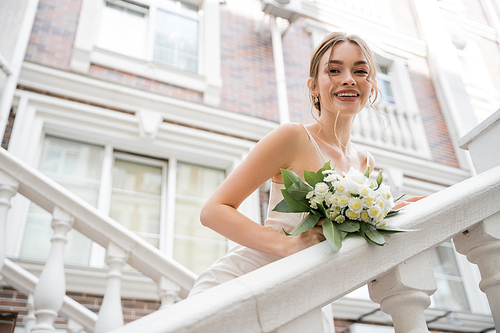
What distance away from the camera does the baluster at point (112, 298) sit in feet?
6.45

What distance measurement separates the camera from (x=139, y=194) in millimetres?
4672

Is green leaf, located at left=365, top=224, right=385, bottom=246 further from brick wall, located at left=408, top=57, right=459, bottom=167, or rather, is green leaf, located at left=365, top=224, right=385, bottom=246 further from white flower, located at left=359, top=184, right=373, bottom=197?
brick wall, located at left=408, top=57, right=459, bottom=167

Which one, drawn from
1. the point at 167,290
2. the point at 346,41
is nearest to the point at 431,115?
the point at 167,290

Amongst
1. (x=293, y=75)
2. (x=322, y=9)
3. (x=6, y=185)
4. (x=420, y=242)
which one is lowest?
(x=420, y=242)

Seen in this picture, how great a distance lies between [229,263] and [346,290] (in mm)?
468

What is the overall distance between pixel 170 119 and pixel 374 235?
4258 mm

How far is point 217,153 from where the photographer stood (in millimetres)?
5113

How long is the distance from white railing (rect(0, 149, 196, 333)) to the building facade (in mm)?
782

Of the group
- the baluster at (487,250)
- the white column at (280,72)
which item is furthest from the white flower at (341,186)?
the white column at (280,72)

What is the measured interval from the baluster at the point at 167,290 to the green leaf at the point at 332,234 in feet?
4.84

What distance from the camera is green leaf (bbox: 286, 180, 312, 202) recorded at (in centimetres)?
106

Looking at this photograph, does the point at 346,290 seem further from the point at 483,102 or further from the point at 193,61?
the point at 483,102

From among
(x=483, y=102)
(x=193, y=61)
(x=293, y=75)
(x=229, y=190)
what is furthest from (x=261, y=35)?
(x=229, y=190)

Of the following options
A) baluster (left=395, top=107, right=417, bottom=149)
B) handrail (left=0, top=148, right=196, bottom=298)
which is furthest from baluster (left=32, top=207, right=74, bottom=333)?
baluster (left=395, top=107, right=417, bottom=149)
